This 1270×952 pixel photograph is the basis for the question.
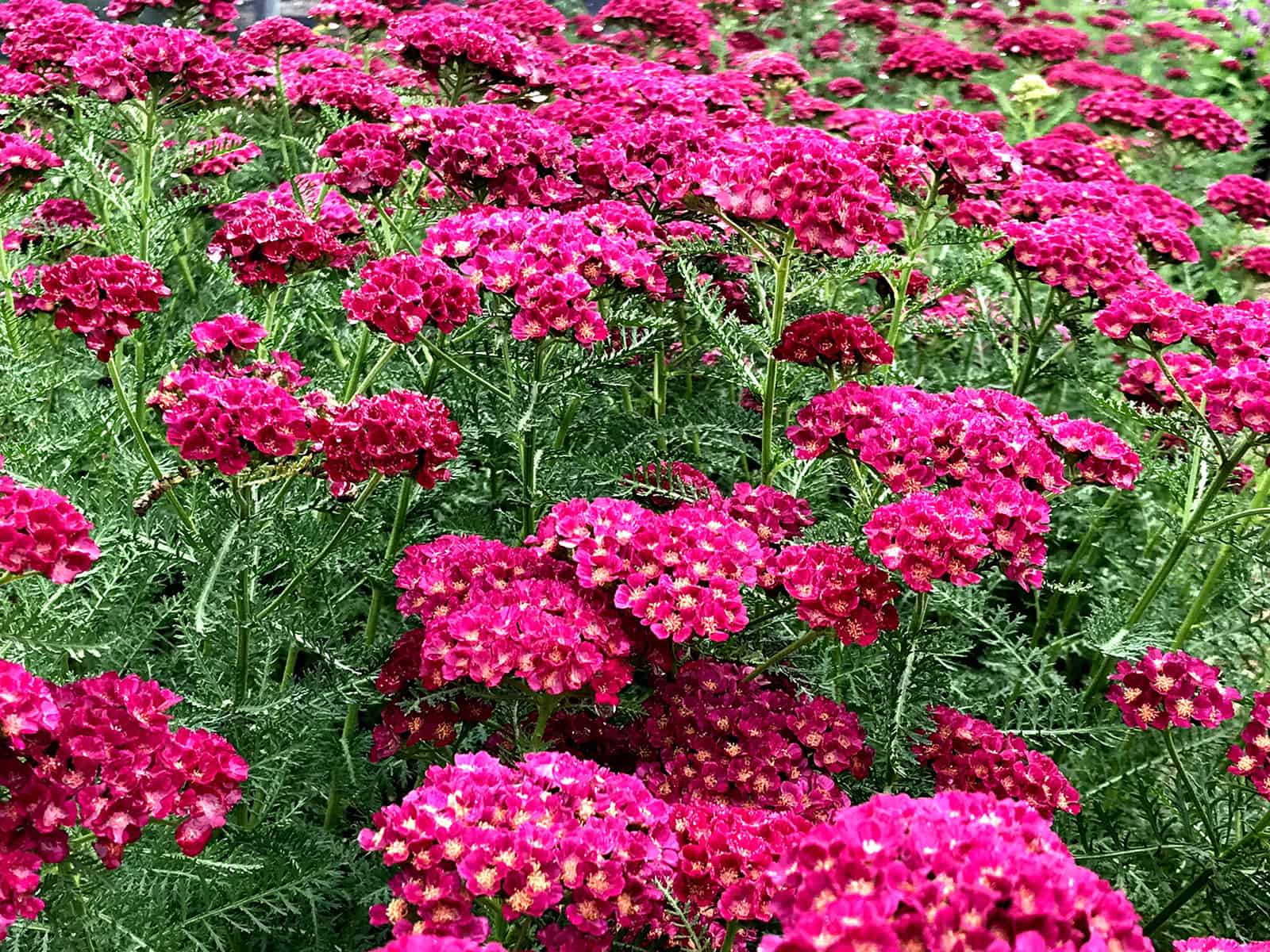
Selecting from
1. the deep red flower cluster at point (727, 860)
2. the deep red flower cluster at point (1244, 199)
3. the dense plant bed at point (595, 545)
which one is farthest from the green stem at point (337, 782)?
the deep red flower cluster at point (1244, 199)

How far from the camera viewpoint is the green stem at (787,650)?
240 cm

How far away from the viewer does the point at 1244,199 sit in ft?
16.3

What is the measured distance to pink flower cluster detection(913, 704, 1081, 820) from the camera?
2408 millimetres

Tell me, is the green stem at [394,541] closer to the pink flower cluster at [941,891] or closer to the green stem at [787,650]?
the green stem at [787,650]

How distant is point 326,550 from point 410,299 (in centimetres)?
61

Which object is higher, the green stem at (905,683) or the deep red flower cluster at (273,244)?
the deep red flower cluster at (273,244)

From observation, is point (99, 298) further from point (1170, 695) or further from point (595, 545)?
point (1170, 695)

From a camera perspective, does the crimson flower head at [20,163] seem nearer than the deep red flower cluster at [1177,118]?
Yes

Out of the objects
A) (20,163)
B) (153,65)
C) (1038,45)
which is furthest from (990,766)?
(1038,45)

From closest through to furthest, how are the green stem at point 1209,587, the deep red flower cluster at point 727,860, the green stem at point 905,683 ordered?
the deep red flower cluster at point 727,860, the green stem at point 905,683, the green stem at point 1209,587

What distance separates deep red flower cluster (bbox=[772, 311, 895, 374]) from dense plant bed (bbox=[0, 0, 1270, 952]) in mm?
12

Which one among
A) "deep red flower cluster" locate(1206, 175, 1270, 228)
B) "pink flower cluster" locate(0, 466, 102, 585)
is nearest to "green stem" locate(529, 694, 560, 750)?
"pink flower cluster" locate(0, 466, 102, 585)

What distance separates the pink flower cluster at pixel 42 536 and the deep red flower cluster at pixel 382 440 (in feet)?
2.00

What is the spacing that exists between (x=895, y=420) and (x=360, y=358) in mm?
1513
